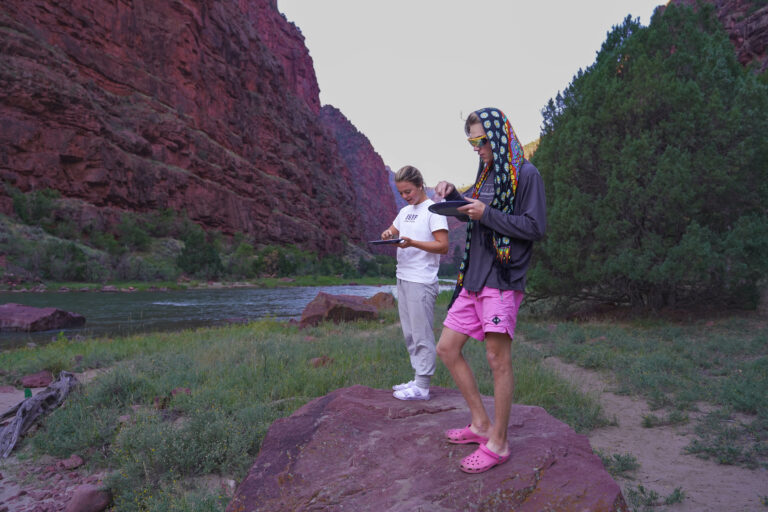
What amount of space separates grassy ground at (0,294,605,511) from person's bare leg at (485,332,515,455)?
187 centimetres

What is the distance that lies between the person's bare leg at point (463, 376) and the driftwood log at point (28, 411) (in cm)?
408

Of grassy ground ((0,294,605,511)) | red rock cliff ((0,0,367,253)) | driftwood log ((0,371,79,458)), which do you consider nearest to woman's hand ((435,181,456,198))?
grassy ground ((0,294,605,511))

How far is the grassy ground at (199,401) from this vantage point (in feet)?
11.4

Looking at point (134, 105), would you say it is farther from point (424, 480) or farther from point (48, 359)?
point (424, 480)

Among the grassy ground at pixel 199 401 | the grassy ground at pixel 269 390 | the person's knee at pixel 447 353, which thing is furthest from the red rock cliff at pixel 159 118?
the person's knee at pixel 447 353

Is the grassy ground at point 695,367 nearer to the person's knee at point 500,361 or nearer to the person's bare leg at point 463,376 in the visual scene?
the person's bare leg at point 463,376

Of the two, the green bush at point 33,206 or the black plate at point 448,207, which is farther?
the green bush at point 33,206

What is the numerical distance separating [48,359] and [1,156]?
4006 centimetres

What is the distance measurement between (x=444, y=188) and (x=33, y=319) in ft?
49.4

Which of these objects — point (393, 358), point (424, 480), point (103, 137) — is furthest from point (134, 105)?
point (424, 480)

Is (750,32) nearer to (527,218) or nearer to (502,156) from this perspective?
(502,156)

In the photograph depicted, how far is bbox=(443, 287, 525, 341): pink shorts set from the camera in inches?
99.3

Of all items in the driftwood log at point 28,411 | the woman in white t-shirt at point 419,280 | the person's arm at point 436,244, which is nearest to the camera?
the person's arm at point 436,244

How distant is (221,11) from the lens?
73312 millimetres
